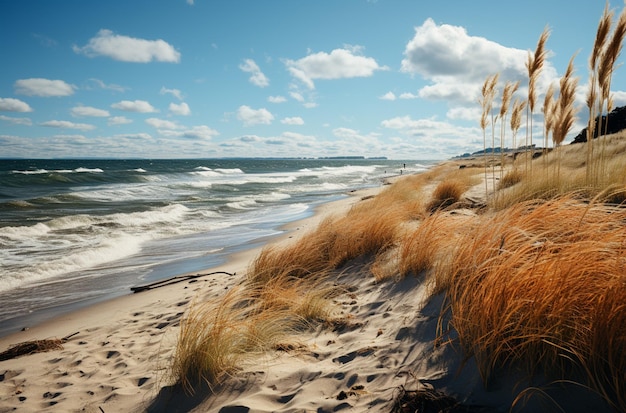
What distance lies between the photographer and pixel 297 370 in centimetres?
297

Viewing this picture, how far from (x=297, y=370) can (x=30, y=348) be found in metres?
3.47

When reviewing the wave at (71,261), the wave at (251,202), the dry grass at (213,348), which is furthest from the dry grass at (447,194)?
the wave at (251,202)

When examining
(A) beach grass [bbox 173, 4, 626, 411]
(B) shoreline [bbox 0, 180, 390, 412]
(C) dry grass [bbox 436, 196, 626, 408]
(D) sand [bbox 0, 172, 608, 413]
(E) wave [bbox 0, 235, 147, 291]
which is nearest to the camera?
(C) dry grass [bbox 436, 196, 626, 408]

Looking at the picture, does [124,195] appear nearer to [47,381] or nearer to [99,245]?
A: [99,245]

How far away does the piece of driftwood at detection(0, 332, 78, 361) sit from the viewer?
14.2 ft

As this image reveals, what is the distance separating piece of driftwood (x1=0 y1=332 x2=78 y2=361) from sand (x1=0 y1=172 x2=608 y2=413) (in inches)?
4.5

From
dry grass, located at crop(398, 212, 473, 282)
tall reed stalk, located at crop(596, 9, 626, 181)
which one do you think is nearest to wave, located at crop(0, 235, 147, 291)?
dry grass, located at crop(398, 212, 473, 282)

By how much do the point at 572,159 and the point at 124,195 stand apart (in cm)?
2409

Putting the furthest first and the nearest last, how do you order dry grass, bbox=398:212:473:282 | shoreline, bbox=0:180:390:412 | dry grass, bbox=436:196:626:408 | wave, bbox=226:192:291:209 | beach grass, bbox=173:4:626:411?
1. wave, bbox=226:192:291:209
2. dry grass, bbox=398:212:473:282
3. shoreline, bbox=0:180:390:412
4. beach grass, bbox=173:4:626:411
5. dry grass, bbox=436:196:626:408

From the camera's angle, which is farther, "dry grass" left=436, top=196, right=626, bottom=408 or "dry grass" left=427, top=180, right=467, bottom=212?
"dry grass" left=427, top=180, right=467, bottom=212

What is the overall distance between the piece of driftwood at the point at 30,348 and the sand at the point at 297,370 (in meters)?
0.11

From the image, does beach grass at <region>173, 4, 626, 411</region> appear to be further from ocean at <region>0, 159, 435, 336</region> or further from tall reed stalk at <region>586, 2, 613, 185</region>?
ocean at <region>0, 159, 435, 336</region>

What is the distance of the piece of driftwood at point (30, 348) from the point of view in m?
4.32

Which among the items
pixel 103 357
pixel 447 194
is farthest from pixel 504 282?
pixel 447 194
